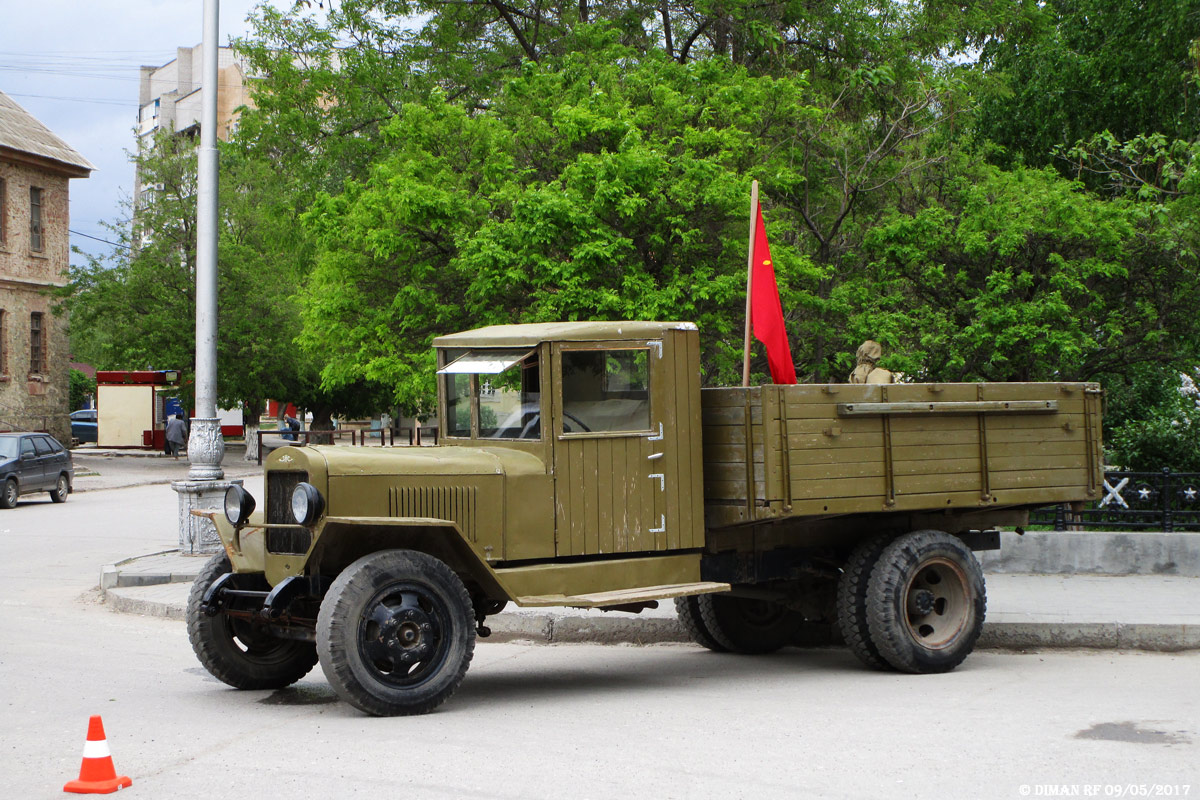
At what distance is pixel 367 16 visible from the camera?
26141 mm

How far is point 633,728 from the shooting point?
6738 mm

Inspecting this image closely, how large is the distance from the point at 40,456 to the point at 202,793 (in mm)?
23325

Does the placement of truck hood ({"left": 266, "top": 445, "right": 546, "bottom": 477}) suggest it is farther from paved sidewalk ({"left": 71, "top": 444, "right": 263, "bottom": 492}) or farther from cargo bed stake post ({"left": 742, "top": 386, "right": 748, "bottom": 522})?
paved sidewalk ({"left": 71, "top": 444, "right": 263, "bottom": 492})

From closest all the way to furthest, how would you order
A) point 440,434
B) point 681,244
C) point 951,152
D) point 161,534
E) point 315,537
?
point 315,537 < point 440,434 < point 681,244 < point 951,152 < point 161,534

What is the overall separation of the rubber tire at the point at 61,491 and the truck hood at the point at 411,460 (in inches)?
846

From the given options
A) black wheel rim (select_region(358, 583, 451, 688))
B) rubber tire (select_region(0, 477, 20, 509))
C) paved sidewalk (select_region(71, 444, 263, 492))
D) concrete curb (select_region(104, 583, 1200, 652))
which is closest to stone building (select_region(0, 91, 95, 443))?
paved sidewalk (select_region(71, 444, 263, 492))

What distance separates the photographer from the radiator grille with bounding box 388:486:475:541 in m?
7.44

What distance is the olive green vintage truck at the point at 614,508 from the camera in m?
7.21

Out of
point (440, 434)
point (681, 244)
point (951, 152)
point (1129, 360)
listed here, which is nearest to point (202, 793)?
point (440, 434)

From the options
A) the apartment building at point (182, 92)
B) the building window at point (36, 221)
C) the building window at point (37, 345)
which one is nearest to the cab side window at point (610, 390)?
the building window at point (36, 221)

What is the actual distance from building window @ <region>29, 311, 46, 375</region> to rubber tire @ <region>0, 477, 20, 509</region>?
21.9m

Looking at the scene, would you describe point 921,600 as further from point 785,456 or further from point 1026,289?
point 1026,289

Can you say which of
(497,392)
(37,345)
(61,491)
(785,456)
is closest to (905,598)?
(785,456)

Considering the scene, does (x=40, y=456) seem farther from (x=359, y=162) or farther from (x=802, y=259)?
(x=802, y=259)
